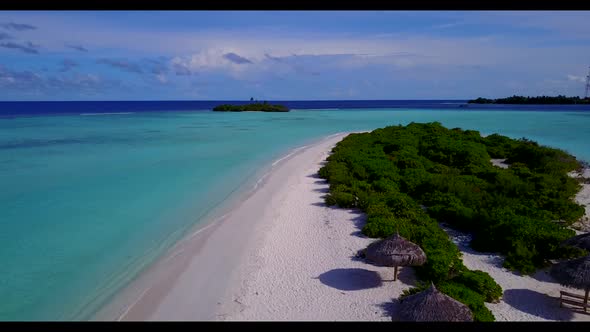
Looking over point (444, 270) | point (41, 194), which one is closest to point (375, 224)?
point (444, 270)

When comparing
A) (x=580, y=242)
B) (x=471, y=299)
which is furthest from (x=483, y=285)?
(x=580, y=242)

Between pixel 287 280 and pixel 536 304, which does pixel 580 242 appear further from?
pixel 287 280

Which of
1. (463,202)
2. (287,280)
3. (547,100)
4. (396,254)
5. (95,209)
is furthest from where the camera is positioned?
(547,100)

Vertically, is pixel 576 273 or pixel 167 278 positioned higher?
pixel 576 273

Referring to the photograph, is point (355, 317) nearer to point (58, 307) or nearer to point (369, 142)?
point (58, 307)

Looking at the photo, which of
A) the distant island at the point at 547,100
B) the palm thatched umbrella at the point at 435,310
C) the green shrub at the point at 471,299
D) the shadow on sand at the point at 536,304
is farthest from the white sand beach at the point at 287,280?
the distant island at the point at 547,100

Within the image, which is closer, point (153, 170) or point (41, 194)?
point (41, 194)
